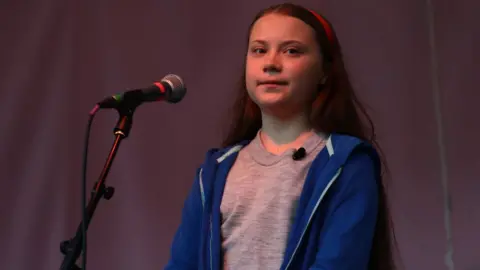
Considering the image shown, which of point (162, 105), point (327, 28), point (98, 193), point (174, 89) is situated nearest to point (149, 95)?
point (174, 89)

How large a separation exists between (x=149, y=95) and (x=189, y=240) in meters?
0.33

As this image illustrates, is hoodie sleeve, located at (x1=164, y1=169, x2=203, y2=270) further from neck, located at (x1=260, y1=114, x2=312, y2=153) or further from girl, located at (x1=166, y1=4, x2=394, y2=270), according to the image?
neck, located at (x1=260, y1=114, x2=312, y2=153)

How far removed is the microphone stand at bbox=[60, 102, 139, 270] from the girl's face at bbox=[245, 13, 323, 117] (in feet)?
0.88

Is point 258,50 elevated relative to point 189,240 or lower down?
elevated

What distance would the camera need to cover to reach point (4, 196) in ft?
6.52

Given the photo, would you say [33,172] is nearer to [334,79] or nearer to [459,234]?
[334,79]

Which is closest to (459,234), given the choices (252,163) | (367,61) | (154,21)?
(367,61)

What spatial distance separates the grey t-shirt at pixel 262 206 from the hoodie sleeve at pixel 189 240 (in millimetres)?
82

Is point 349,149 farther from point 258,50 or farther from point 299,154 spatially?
point 258,50

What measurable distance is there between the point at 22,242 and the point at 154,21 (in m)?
0.87

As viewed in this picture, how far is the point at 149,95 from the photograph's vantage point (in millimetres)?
1136

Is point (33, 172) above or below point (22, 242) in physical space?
above

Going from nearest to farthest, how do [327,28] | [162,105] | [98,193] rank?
[98,193]
[327,28]
[162,105]

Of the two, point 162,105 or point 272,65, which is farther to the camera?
point 162,105
